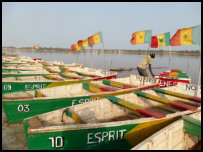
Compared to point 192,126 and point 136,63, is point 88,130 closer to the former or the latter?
point 192,126

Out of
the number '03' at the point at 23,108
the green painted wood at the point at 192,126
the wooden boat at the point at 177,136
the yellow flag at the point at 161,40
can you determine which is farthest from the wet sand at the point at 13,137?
the yellow flag at the point at 161,40

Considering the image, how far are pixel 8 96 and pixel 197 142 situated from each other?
761 cm

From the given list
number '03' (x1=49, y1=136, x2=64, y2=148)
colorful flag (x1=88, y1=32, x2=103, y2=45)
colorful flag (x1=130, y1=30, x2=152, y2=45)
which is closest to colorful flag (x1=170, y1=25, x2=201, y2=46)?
→ colorful flag (x1=130, y1=30, x2=152, y2=45)

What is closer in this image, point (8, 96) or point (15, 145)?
point (15, 145)

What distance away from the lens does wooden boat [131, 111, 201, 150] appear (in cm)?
396

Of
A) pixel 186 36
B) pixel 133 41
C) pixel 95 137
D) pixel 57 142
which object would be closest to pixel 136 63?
pixel 133 41

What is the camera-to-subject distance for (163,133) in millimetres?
4223

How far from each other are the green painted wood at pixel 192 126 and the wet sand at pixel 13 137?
17.9 feet

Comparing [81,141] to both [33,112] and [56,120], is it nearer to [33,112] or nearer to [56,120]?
[56,120]

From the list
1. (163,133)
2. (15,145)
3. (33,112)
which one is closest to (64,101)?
(33,112)

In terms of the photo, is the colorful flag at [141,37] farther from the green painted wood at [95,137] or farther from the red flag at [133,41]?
the green painted wood at [95,137]

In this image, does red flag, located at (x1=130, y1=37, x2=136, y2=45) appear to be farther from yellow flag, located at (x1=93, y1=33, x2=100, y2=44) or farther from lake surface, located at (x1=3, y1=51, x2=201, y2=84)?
lake surface, located at (x1=3, y1=51, x2=201, y2=84)

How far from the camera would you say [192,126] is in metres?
4.82

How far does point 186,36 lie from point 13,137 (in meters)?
10.4
